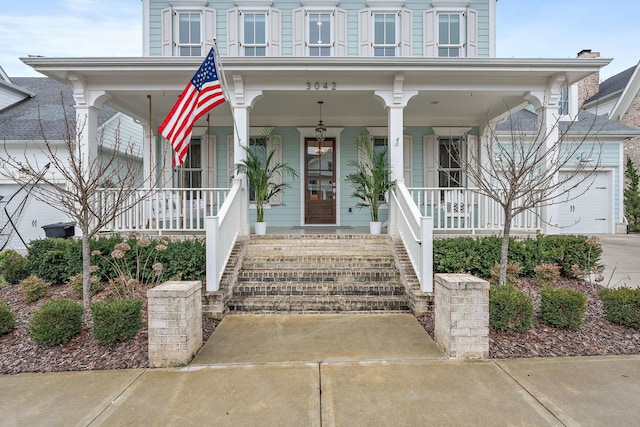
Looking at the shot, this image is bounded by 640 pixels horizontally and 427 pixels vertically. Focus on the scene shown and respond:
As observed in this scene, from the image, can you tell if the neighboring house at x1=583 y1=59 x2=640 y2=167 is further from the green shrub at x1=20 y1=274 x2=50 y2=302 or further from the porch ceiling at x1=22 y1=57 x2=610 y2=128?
the green shrub at x1=20 y1=274 x2=50 y2=302

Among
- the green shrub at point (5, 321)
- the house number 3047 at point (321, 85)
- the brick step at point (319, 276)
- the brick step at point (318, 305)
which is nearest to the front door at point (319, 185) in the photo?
the house number 3047 at point (321, 85)

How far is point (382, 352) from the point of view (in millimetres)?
3225

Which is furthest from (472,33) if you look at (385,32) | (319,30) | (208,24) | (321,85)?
(208,24)

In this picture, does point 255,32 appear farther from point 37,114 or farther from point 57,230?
point 37,114

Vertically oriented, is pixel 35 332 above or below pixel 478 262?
below

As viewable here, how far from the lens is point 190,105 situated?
189 inches

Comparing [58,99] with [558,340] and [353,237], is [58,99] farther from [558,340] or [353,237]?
[558,340]

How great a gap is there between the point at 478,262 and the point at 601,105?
15308 mm

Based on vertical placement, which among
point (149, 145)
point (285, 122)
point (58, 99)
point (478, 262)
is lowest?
point (478, 262)

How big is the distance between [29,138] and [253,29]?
6.92 m

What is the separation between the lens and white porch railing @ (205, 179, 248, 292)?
4.31 meters

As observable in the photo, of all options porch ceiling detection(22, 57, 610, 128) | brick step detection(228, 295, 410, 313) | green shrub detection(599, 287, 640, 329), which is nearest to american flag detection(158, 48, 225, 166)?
porch ceiling detection(22, 57, 610, 128)

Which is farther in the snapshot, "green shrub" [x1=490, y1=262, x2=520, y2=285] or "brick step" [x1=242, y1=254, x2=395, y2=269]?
"brick step" [x1=242, y1=254, x2=395, y2=269]

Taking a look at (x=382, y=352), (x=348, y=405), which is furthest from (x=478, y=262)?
(x=348, y=405)
